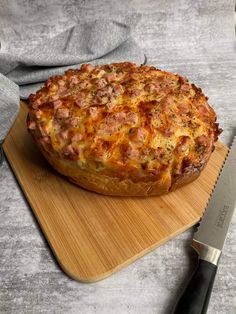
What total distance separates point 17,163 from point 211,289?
68 centimetres

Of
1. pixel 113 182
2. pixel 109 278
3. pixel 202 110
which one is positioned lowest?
pixel 109 278

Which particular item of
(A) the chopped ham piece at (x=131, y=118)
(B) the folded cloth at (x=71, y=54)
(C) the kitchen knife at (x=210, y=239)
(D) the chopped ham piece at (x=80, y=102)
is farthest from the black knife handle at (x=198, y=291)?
(B) the folded cloth at (x=71, y=54)

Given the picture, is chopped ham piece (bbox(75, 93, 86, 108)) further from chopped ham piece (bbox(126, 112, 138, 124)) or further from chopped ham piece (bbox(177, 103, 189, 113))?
chopped ham piece (bbox(177, 103, 189, 113))

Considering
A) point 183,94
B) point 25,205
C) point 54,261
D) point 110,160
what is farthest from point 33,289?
point 183,94

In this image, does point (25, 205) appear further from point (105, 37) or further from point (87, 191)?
point (105, 37)

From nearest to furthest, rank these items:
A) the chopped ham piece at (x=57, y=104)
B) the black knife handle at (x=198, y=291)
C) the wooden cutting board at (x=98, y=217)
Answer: the black knife handle at (x=198, y=291), the wooden cutting board at (x=98, y=217), the chopped ham piece at (x=57, y=104)

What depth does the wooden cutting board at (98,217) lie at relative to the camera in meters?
1.07

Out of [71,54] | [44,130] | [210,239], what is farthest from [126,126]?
[71,54]

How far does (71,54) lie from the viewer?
1.66 metres

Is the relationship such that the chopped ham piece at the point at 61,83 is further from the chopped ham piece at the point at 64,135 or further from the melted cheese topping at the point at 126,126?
the chopped ham piece at the point at 64,135

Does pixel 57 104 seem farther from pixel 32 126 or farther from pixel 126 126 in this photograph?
pixel 126 126

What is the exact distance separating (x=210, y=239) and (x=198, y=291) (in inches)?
6.3

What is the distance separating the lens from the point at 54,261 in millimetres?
1094

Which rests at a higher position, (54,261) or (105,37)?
(105,37)
